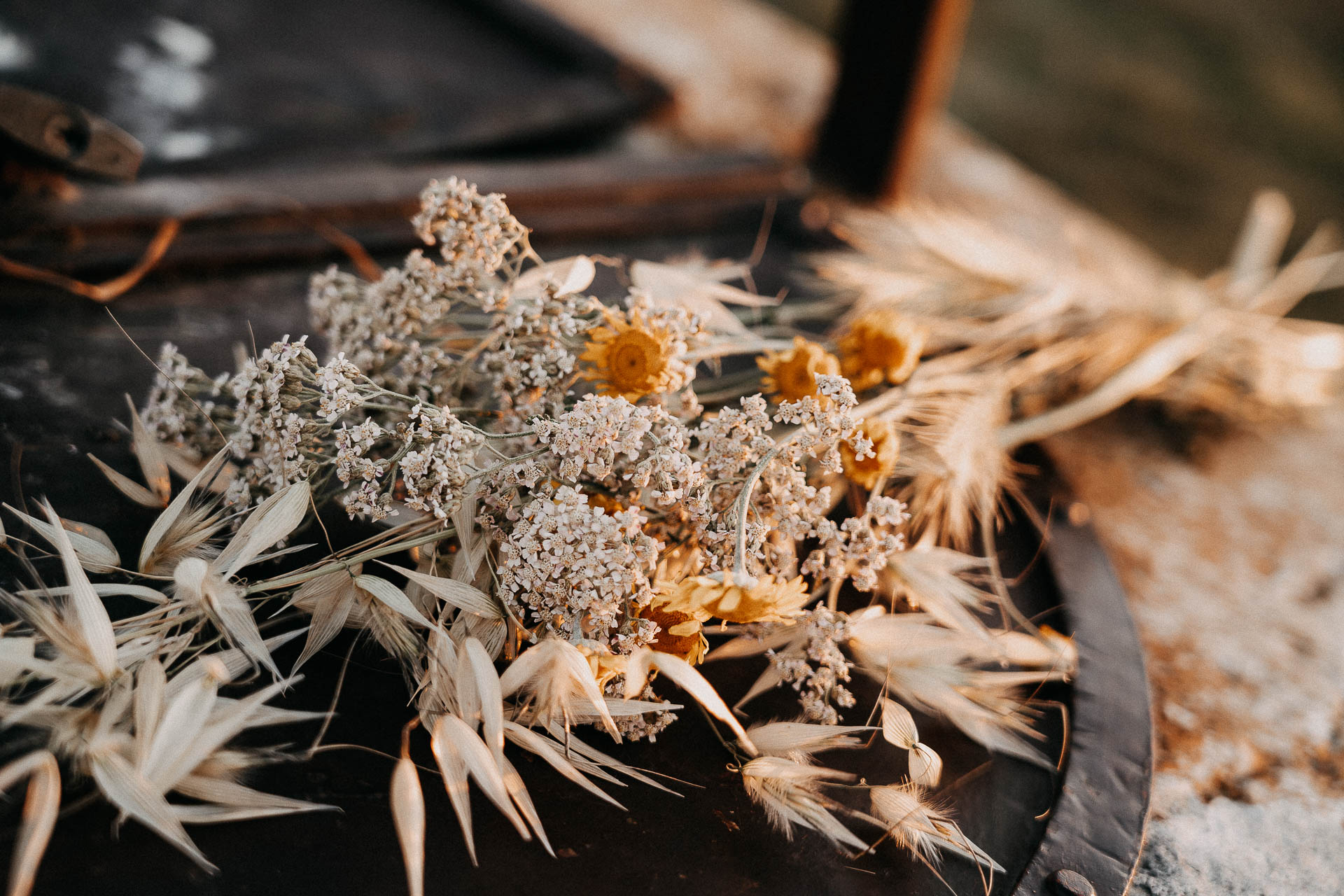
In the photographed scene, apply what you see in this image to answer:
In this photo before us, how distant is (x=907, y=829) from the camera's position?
0.77 meters

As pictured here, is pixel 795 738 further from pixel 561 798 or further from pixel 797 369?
pixel 797 369

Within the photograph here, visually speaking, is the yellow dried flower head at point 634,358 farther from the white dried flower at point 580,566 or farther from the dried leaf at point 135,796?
the dried leaf at point 135,796

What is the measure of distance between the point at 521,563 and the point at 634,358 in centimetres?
23

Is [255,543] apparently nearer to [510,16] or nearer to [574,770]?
[574,770]

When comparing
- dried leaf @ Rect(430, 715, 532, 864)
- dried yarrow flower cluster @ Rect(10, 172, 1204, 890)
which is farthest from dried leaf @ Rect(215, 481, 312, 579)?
dried leaf @ Rect(430, 715, 532, 864)

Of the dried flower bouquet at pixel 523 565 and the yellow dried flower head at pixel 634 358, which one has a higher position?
the yellow dried flower head at pixel 634 358

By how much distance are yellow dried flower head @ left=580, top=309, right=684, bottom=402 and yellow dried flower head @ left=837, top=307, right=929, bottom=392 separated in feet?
0.91

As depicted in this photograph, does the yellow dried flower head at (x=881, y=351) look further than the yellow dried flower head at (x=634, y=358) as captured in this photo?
Yes

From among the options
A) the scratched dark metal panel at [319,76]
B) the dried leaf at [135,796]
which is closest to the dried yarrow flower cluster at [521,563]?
the dried leaf at [135,796]

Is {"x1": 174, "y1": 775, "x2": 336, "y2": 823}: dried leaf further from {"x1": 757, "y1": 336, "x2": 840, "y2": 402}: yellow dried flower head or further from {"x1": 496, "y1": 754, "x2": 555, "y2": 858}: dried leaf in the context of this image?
→ {"x1": 757, "y1": 336, "x2": 840, "y2": 402}: yellow dried flower head

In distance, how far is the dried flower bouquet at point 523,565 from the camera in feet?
2.21

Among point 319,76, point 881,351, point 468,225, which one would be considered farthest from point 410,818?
point 319,76

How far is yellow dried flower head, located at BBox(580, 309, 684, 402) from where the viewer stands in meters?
0.83

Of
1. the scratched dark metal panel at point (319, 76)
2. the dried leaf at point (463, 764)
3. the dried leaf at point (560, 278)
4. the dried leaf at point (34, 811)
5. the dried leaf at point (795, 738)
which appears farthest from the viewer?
the scratched dark metal panel at point (319, 76)
